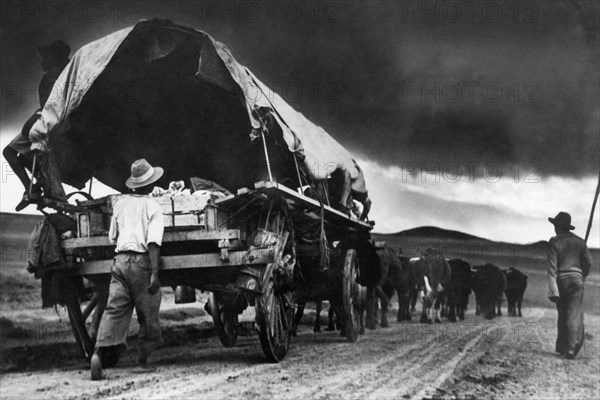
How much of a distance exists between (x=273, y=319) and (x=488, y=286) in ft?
21.7

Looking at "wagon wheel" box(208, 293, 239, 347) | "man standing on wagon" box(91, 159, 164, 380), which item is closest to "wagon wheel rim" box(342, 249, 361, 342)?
"wagon wheel" box(208, 293, 239, 347)

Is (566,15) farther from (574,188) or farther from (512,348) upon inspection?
(512,348)

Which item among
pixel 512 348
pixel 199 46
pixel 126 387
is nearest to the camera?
pixel 126 387

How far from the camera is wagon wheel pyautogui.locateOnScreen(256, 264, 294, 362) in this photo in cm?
476

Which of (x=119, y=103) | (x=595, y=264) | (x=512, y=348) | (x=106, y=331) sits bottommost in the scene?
(x=512, y=348)

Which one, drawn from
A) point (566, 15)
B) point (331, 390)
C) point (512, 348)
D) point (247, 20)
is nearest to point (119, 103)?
point (247, 20)

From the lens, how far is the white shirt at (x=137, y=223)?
14.5ft

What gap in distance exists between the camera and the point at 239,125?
646cm

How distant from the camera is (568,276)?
5.71 meters

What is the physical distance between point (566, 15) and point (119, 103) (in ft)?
14.1

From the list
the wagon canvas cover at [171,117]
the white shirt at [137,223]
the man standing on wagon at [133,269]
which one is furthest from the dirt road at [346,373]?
the wagon canvas cover at [171,117]

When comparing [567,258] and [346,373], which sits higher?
[567,258]

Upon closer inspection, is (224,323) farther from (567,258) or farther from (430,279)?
(430,279)

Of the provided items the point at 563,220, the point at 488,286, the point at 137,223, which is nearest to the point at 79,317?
the point at 137,223
